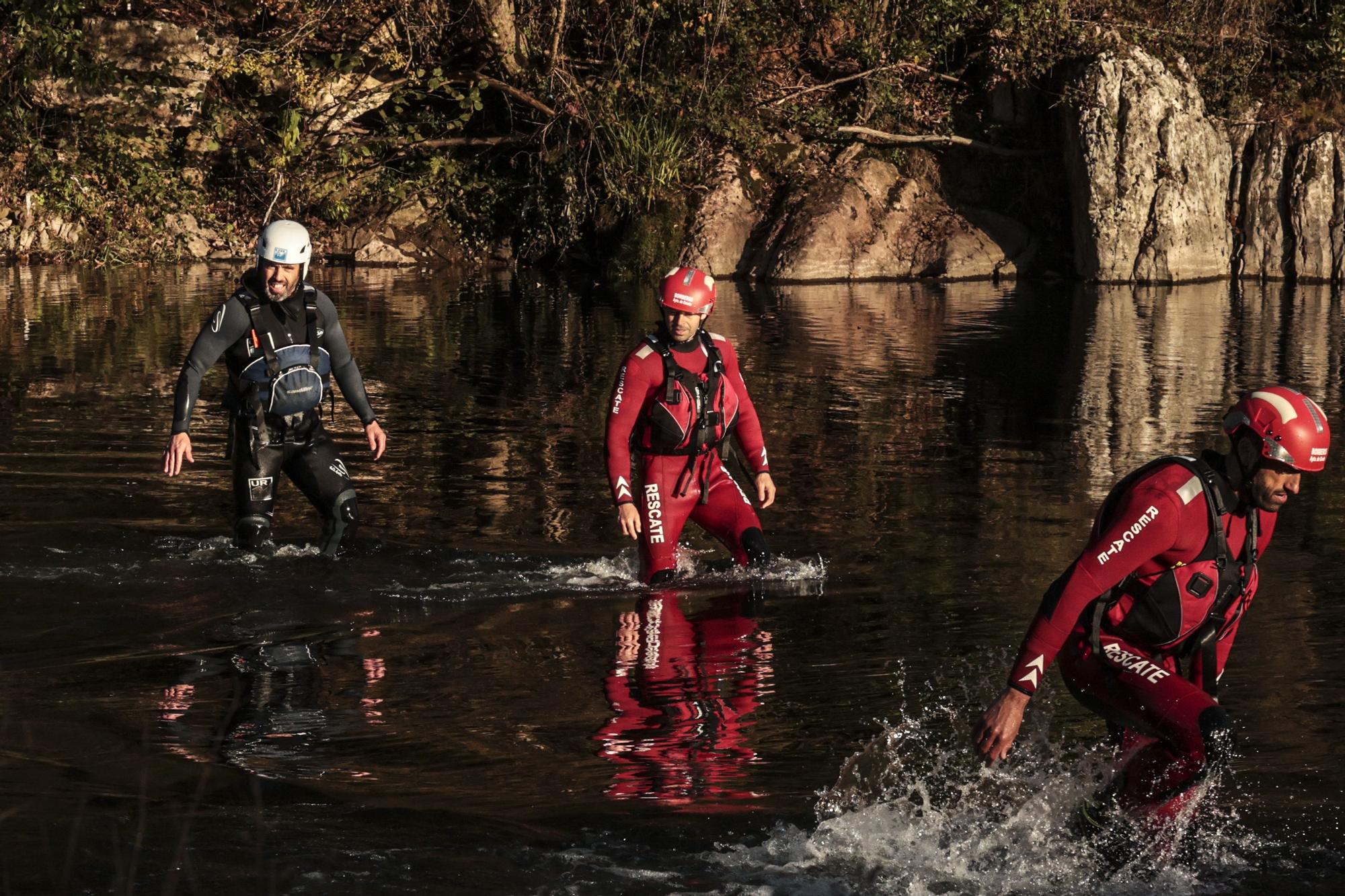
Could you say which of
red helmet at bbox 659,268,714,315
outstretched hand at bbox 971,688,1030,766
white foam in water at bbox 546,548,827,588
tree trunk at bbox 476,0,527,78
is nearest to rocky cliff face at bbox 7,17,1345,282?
tree trunk at bbox 476,0,527,78

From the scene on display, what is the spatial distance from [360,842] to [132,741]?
1.59 metres

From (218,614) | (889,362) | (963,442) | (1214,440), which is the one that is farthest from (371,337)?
(218,614)

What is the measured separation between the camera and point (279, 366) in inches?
373

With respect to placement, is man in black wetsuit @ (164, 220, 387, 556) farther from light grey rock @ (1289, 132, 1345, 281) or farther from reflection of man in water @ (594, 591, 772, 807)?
light grey rock @ (1289, 132, 1345, 281)

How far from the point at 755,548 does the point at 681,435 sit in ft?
2.44

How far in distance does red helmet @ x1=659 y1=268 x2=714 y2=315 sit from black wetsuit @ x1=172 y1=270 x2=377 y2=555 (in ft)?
6.41

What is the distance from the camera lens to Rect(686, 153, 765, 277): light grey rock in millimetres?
31500

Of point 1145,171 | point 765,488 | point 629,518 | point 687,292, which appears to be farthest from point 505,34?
point 629,518

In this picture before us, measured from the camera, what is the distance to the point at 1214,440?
14.3m

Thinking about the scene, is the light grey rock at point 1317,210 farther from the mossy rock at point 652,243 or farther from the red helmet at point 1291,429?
the red helmet at point 1291,429

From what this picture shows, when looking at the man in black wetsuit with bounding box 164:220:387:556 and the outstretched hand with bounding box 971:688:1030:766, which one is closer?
the outstretched hand with bounding box 971:688:1030:766

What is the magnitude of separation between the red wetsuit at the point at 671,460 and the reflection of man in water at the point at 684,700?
37 cm

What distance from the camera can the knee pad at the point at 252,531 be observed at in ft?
32.2

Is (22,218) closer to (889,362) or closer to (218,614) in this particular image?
(889,362)
